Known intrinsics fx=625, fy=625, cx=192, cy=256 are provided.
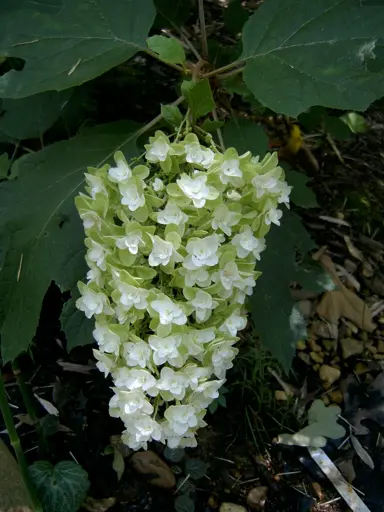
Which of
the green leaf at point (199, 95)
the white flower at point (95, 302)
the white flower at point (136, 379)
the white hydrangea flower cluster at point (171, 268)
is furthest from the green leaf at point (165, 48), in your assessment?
the white flower at point (136, 379)

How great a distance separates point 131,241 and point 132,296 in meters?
0.08

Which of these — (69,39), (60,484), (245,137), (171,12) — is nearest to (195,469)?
(60,484)

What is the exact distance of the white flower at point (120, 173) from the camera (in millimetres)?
958

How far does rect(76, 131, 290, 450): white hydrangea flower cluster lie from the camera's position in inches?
36.5

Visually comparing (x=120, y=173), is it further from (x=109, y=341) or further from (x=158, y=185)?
(x=109, y=341)

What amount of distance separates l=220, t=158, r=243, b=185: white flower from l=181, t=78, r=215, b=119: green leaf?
6.3 inches

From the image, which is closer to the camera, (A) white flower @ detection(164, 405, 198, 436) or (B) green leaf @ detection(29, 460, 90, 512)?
(A) white flower @ detection(164, 405, 198, 436)

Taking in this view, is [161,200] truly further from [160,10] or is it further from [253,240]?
[160,10]

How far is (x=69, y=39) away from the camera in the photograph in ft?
4.00

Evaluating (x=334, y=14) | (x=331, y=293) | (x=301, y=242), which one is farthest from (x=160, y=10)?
(x=331, y=293)

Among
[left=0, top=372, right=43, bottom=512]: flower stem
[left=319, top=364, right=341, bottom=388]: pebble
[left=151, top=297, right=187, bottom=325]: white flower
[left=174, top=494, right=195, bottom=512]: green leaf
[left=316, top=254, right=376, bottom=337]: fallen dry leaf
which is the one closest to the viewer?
[left=151, top=297, right=187, bottom=325]: white flower

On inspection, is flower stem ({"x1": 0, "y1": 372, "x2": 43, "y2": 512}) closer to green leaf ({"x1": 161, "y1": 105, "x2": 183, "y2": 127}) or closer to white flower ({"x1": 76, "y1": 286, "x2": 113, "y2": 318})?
white flower ({"x1": 76, "y1": 286, "x2": 113, "y2": 318})

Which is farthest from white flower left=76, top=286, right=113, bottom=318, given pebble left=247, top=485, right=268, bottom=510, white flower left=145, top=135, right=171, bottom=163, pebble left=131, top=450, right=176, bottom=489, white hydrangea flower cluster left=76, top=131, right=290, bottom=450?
pebble left=247, top=485, right=268, bottom=510

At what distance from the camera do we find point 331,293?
72.0 inches
